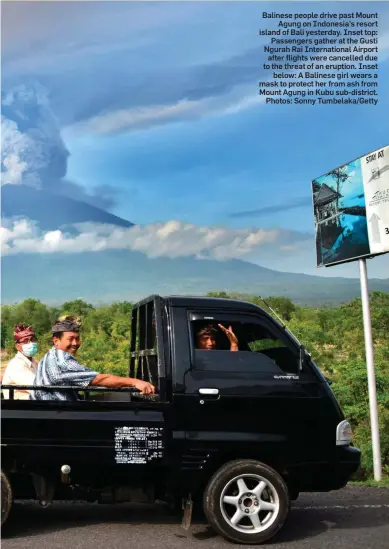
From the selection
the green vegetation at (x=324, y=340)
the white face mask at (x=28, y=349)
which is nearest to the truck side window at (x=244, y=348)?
the white face mask at (x=28, y=349)

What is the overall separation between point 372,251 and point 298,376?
5358 mm

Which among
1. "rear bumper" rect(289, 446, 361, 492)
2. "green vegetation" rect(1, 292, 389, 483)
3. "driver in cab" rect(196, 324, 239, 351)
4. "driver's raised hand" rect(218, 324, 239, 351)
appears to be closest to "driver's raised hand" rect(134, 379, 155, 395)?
"driver in cab" rect(196, 324, 239, 351)

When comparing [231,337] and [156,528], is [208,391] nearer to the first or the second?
[231,337]

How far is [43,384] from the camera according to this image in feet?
20.8

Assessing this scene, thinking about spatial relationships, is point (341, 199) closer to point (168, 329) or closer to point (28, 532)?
point (168, 329)

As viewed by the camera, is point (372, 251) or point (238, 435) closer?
point (238, 435)

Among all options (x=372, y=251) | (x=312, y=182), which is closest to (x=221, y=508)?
(x=372, y=251)

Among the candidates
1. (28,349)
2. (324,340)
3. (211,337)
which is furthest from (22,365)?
(324,340)

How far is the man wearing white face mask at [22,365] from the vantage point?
6895 millimetres

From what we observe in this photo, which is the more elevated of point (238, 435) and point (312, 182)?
point (312, 182)

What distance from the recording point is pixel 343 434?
6445mm

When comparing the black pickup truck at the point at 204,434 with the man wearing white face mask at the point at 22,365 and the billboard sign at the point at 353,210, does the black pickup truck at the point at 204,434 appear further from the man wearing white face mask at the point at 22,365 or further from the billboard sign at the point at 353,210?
the billboard sign at the point at 353,210

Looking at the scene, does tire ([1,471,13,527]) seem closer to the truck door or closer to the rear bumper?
the truck door

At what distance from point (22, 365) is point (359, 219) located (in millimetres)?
6462
